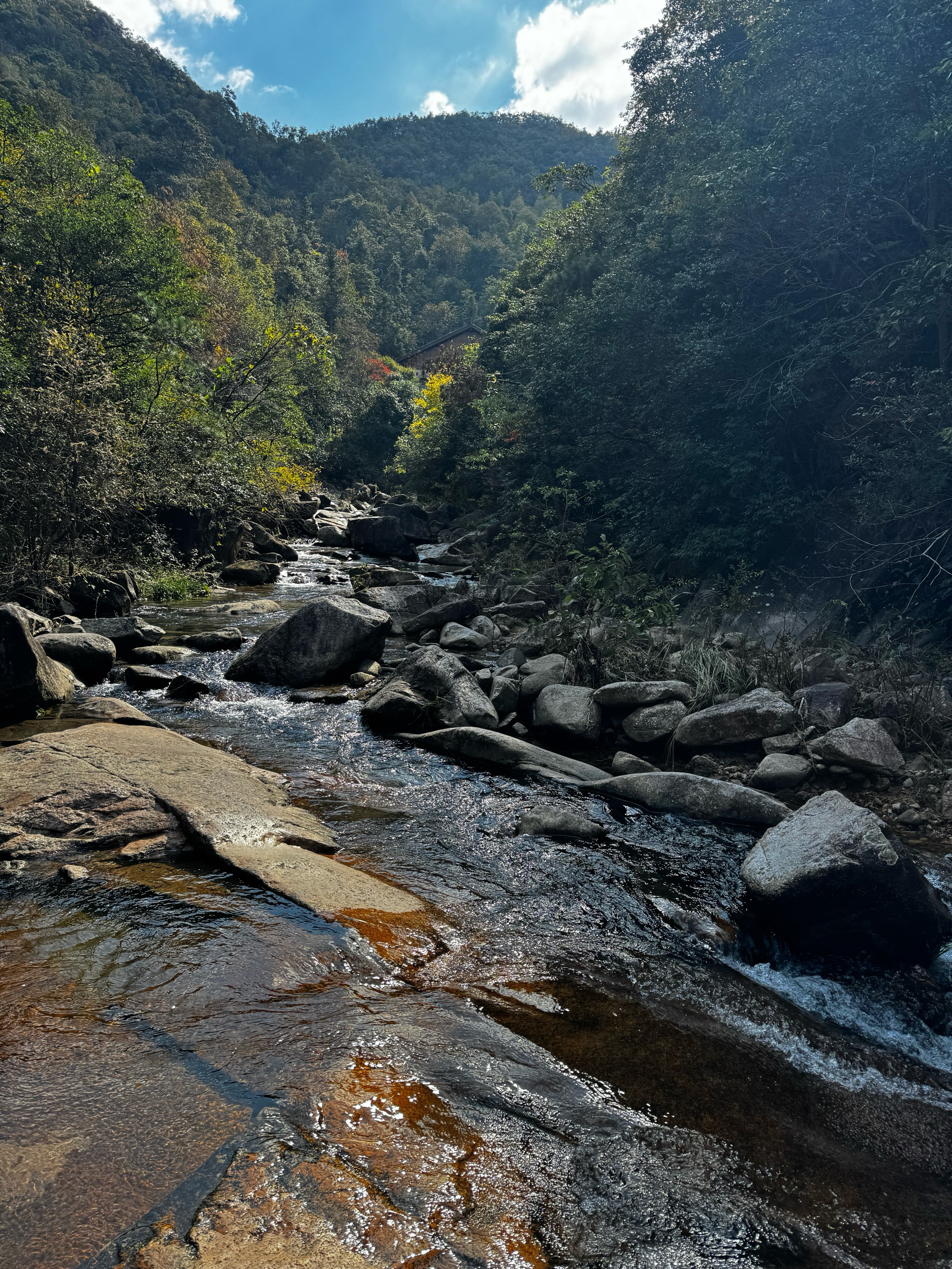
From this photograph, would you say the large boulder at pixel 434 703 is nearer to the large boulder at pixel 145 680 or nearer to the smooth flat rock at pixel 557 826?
the smooth flat rock at pixel 557 826

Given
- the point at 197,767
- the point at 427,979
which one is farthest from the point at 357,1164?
the point at 197,767

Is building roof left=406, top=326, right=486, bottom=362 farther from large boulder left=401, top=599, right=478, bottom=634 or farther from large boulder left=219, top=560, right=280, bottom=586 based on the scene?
large boulder left=401, top=599, right=478, bottom=634

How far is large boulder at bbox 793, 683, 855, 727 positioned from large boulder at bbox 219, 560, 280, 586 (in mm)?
12038

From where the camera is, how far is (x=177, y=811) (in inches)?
180

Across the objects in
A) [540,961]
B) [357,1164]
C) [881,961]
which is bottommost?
[881,961]

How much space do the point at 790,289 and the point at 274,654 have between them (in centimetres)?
968

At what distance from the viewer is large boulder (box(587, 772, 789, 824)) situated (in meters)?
5.54

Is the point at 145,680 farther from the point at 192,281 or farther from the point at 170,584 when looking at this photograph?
the point at 192,281

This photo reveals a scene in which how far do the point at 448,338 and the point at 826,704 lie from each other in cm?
5487

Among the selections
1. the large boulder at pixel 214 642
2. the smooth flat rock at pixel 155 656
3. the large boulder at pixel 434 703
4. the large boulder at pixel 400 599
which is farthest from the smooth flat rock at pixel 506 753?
the large boulder at pixel 400 599

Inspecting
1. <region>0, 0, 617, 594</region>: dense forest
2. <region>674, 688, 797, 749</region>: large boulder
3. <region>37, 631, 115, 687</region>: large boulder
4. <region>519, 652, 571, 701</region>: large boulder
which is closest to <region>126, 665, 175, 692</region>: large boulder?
<region>37, 631, 115, 687</region>: large boulder

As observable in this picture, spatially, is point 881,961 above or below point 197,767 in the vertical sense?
below

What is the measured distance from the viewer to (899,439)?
8.39 m

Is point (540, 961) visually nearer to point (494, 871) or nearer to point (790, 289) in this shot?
point (494, 871)
